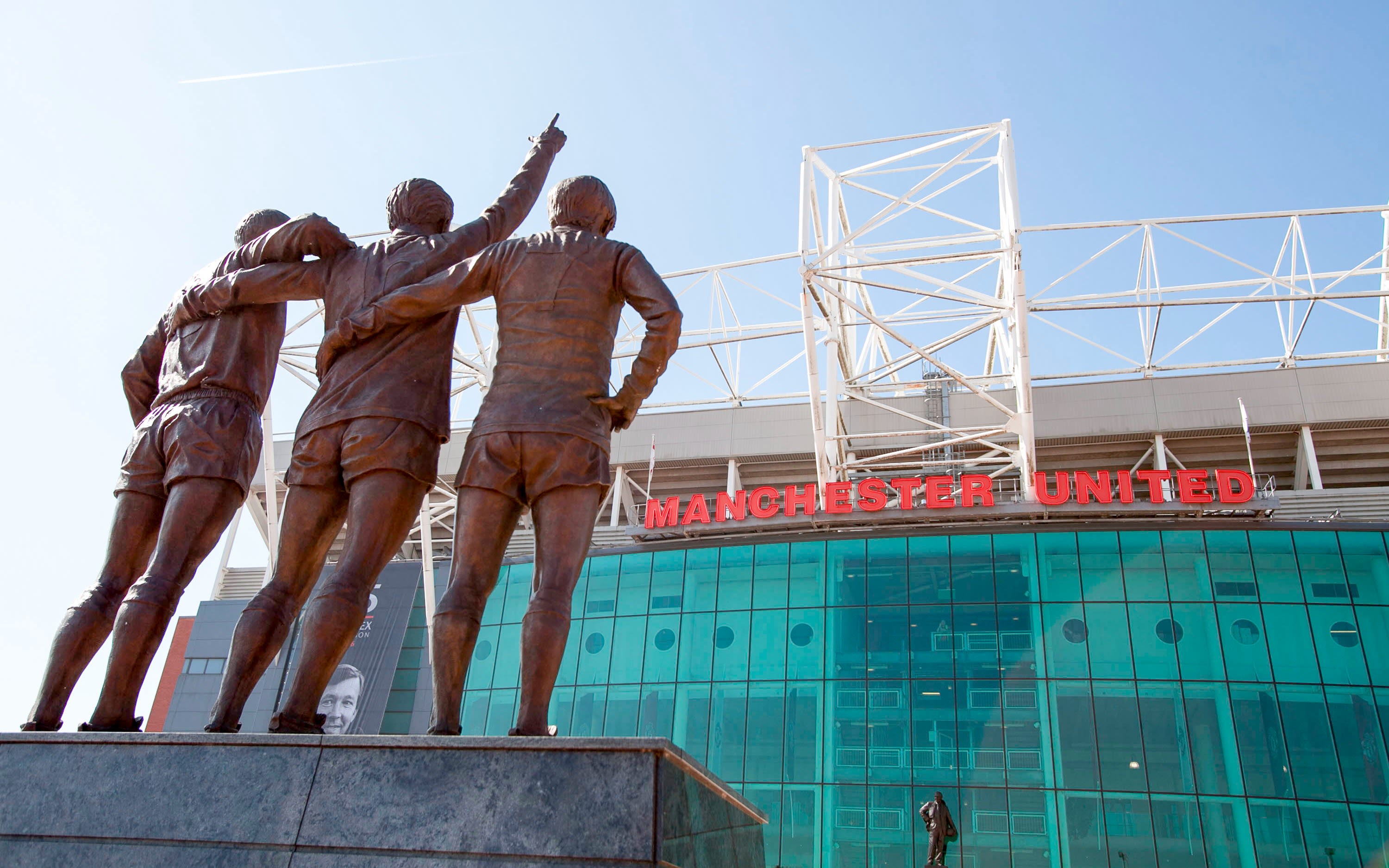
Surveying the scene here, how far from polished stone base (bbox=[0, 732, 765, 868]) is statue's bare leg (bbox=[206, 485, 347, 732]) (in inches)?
24.0

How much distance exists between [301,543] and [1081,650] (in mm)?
24270

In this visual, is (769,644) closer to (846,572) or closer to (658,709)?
(846,572)

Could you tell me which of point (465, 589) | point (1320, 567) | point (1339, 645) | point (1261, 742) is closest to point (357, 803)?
point (465, 589)

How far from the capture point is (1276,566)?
2658 cm

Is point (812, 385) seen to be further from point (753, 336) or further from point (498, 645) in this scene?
point (498, 645)

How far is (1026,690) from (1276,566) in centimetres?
733

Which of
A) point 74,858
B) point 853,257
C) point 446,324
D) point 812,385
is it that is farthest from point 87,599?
point 853,257

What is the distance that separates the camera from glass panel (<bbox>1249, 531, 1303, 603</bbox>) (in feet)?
85.9

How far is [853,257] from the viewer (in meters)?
31.5

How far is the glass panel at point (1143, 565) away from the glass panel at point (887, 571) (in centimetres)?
→ 561

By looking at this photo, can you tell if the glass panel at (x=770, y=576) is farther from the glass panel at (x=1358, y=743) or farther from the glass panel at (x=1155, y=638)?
the glass panel at (x=1358, y=743)

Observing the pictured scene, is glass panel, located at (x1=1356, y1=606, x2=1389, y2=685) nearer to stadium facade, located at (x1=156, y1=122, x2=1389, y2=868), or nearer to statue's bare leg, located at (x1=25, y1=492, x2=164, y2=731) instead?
stadium facade, located at (x1=156, y1=122, x2=1389, y2=868)

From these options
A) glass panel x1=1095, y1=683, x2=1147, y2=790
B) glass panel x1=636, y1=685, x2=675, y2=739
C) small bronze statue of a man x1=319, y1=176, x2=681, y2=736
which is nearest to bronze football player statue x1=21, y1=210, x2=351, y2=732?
small bronze statue of a man x1=319, y1=176, x2=681, y2=736

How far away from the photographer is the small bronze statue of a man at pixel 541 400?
4715 millimetres
